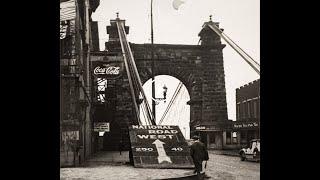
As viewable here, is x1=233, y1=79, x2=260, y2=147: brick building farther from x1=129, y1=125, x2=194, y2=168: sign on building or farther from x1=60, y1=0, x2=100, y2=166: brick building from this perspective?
x1=60, y1=0, x2=100, y2=166: brick building

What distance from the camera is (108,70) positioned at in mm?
19781

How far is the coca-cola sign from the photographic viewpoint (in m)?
19.5

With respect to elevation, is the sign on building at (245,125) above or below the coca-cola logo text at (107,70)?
below

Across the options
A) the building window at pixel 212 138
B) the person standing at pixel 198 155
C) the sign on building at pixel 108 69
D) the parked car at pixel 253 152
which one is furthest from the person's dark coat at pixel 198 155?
the building window at pixel 212 138

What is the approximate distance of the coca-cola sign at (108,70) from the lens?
19547 millimetres

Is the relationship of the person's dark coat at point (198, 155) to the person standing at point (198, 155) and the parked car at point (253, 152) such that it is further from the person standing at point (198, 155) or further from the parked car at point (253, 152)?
the parked car at point (253, 152)

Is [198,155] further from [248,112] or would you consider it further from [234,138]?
[248,112]

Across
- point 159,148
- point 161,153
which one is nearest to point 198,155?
point 161,153

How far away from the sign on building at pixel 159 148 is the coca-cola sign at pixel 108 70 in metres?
5.47

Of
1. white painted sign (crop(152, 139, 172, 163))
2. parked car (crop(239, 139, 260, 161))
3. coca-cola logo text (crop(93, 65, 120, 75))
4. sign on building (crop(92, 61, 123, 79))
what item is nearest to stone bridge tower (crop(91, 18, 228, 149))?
sign on building (crop(92, 61, 123, 79))

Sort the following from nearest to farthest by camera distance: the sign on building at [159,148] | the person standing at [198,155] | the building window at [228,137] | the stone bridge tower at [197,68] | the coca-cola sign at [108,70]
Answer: the person standing at [198,155] → the sign on building at [159,148] → the coca-cola sign at [108,70] → the building window at [228,137] → the stone bridge tower at [197,68]
